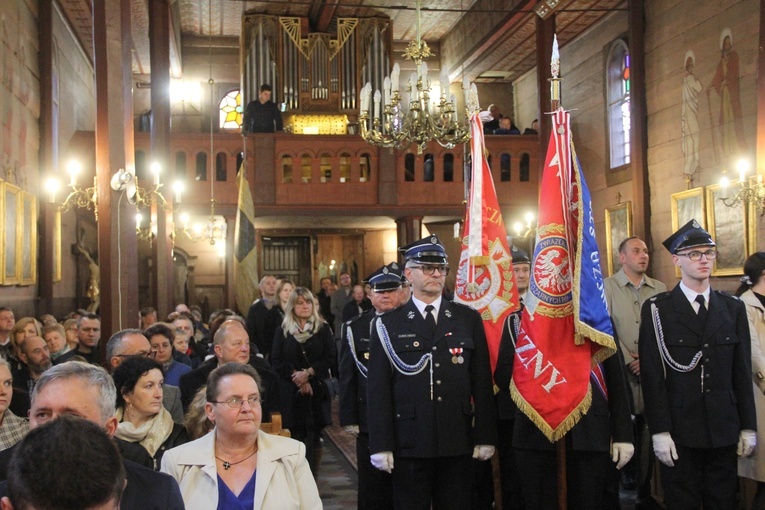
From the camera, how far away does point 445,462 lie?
4258 mm

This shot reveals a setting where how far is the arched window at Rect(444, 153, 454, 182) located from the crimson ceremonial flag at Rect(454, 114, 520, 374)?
10.5 m

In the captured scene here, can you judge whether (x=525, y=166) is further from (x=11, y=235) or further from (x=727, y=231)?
(x=11, y=235)

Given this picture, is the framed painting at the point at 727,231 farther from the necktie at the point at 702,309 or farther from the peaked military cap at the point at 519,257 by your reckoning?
the necktie at the point at 702,309

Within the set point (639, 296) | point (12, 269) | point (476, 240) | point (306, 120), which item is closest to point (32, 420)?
point (476, 240)

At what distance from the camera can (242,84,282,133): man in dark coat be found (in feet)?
53.3

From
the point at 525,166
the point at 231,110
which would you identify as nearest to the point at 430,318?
the point at 525,166

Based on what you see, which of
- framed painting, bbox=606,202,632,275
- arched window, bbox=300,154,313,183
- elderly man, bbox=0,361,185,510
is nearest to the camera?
elderly man, bbox=0,361,185,510

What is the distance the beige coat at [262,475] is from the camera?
126 inches

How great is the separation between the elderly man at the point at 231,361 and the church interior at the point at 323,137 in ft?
9.65

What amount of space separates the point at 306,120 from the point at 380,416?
14950 mm

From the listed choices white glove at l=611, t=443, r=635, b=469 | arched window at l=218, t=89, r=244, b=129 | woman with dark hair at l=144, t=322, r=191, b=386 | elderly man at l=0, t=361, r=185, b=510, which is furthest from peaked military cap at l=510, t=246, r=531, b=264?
arched window at l=218, t=89, r=244, b=129

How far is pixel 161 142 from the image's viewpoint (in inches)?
559

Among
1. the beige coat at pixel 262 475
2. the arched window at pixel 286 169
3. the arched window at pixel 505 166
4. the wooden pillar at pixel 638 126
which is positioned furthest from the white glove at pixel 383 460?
the arched window at pixel 505 166

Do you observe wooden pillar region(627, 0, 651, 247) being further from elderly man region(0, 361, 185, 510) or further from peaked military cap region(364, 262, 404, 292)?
elderly man region(0, 361, 185, 510)
